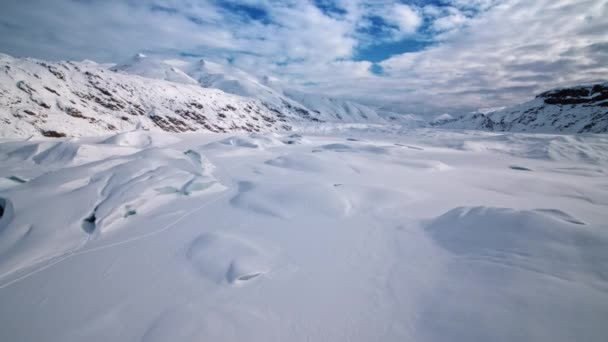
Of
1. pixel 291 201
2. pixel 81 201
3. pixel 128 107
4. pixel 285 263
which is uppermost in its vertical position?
pixel 128 107

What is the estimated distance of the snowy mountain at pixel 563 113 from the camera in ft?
238

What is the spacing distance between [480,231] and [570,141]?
1391 inches

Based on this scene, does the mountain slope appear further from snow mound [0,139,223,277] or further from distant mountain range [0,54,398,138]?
snow mound [0,139,223,277]

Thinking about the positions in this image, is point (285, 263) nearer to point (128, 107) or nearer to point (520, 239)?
point (520, 239)

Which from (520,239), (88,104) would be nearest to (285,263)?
(520,239)

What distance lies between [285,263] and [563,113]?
123 m

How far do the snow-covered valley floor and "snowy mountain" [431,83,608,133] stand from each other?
97.5 metres

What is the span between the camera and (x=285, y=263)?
4852mm

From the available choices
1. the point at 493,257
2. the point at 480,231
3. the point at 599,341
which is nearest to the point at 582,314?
the point at 599,341

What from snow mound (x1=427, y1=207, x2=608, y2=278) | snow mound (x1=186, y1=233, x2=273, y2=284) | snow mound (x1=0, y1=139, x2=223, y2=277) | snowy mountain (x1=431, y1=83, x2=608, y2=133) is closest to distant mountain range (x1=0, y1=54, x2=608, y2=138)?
snowy mountain (x1=431, y1=83, x2=608, y2=133)

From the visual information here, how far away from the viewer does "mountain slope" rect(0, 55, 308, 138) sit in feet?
79.1

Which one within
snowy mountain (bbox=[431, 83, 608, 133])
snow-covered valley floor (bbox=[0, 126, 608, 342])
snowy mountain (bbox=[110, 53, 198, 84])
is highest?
snowy mountain (bbox=[110, 53, 198, 84])

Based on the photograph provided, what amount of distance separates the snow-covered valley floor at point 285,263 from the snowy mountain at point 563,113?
97.5 meters

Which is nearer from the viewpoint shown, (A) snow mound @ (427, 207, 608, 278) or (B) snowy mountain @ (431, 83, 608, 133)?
(A) snow mound @ (427, 207, 608, 278)
